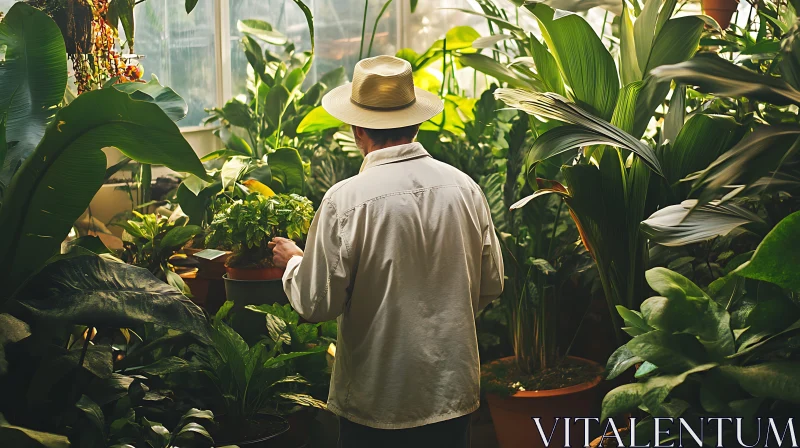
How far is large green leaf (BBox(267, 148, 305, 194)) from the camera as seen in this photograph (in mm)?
3246

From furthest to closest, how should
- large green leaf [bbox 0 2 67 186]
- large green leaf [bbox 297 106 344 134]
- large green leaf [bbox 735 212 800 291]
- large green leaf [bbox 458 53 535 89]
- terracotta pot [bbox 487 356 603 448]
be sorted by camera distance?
large green leaf [bbox 297 106 344 134] → terracotta pot [bbox 487 356 603 448] → large green leaf [bbox 458 53 535 89] → large green leaf [bbox 0 2 67 186] → large green leaf [bbox 735 212 800 291]

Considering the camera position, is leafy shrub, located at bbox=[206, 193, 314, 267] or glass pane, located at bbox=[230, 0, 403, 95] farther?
glass pane, located at bbox=[230, 0, 403, 95]

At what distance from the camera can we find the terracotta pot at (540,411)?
2684mm

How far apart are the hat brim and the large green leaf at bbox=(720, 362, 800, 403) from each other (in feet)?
3.08

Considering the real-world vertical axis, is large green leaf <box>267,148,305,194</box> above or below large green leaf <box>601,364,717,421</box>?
below

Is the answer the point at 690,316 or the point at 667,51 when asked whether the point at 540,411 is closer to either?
the point at 690,316

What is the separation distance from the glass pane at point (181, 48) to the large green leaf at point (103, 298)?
2.29 m

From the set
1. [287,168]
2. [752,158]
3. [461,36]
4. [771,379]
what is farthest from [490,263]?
[461,36]

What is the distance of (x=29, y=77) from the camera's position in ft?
6.60

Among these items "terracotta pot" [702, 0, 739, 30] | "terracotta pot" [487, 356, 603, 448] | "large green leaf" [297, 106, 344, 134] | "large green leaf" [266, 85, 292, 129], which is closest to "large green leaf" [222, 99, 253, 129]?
"large green leaf" [266, 85, 292, 129]

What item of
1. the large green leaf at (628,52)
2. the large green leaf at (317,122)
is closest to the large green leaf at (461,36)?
the large green leaf at (317,122)

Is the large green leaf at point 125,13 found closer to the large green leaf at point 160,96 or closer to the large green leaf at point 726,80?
the large green leaf at point 160,96

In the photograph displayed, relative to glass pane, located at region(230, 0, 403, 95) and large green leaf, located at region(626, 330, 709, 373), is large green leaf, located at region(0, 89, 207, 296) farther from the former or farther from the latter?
glass pane, located at region(230, 0, 403, 95)

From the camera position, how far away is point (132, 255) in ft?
9.15
